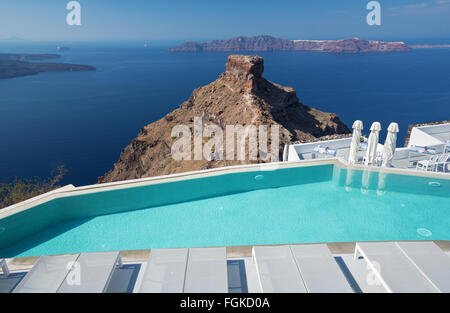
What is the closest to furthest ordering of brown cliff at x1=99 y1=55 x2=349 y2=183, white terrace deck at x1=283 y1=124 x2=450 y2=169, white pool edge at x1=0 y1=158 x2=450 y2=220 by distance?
white pool edge at x1=0 y1=158 x2=450 y2=220
white terrace deck at x1=283 y1=124 x2=450 y2=169
brown cliff at x1=99 y1=55 x2=349 y2=183

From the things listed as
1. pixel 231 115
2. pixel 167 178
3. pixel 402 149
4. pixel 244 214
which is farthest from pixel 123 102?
pixel 244 214

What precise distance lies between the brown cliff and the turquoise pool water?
22.5 meters

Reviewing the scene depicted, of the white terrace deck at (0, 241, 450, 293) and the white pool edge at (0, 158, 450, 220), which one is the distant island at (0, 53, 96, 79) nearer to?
the white pool edge at (0, 158, 450, 220)

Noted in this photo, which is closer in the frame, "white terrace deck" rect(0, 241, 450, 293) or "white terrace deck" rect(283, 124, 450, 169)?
"white terrace deck" rect(0, 241, 450, 293)

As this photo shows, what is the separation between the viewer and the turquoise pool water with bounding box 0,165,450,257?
568 centimetres

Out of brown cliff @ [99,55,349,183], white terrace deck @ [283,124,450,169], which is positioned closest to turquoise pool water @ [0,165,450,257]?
white terrace deck @ [283,124,450,169]

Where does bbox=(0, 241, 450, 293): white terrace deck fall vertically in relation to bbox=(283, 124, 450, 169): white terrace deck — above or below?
below

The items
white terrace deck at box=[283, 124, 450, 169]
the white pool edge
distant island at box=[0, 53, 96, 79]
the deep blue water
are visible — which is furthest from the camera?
distant island at box=[0, 53, 96, 79]

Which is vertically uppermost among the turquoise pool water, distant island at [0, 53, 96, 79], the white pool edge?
distant island at [0, 53, 96, 79]

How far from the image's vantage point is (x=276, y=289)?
321 cm

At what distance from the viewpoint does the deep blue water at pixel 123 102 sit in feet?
186

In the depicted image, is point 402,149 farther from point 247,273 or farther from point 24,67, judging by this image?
point 24,67

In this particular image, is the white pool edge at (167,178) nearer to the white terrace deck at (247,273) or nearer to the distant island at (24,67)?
the white terrace deck at (247,273)

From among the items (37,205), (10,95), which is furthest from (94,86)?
(37,205)
